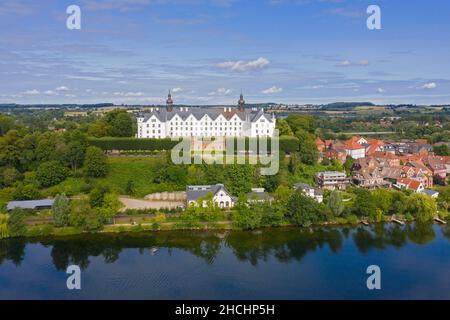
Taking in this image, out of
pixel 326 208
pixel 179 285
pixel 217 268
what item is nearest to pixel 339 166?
pixel 326 208

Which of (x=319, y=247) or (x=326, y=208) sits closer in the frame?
(x=319, y=247)

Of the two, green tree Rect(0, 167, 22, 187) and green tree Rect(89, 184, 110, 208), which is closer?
green tree Rect(89, 184, 110, 208)

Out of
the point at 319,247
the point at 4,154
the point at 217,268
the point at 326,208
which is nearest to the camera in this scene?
the point at 217,268

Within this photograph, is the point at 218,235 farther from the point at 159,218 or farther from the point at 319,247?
the point at 319,247

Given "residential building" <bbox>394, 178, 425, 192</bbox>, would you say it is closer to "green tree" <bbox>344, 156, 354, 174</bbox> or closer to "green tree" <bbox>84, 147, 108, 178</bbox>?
"green tree" <bbox>344, 156, 354, 174</bbox>

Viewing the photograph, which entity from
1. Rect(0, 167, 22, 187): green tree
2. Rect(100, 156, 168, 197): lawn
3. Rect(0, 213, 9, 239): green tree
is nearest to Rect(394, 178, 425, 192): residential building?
Rect(100, 156, 168, 197): lawn

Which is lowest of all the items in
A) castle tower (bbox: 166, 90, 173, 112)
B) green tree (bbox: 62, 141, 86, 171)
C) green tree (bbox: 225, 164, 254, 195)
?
green tree (bbox: 225, 164, 254, 195)

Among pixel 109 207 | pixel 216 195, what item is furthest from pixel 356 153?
pixel 109 207
